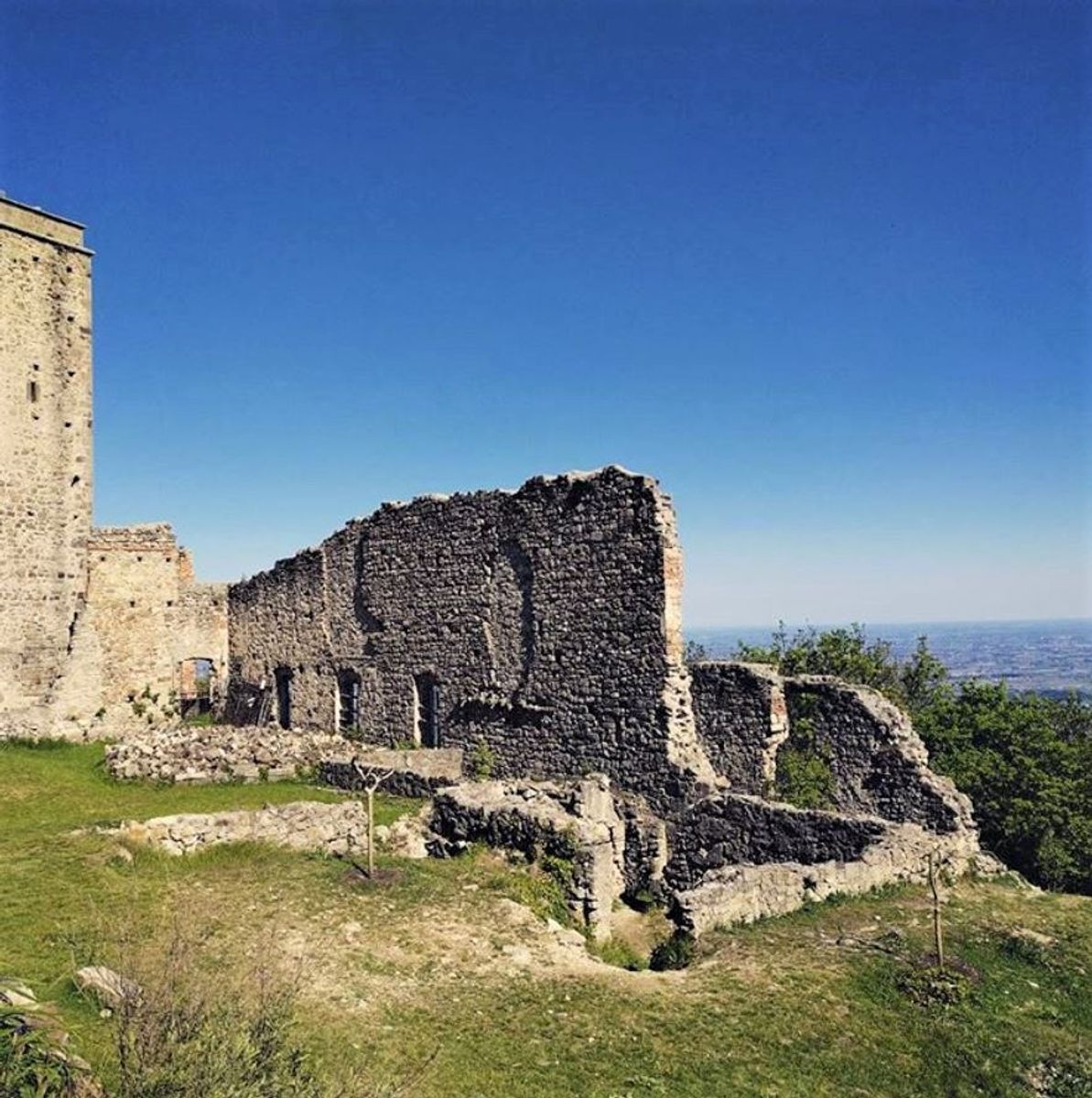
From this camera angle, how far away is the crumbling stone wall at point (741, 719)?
701 inches

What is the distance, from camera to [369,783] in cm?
1872

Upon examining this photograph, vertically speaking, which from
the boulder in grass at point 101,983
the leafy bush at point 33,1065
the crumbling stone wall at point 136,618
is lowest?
the boulder in grass at point 101,983

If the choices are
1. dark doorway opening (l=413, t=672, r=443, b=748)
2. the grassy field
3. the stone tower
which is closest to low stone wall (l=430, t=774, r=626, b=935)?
the grassy field

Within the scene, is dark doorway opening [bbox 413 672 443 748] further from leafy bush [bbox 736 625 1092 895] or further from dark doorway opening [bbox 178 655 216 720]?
leafy bush [bbox 736 625 1092 895]

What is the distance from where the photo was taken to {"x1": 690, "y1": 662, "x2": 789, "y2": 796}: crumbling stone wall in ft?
58.4

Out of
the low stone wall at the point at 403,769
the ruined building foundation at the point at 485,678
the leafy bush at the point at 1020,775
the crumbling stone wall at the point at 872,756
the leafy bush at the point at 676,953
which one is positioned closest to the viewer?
the leafy bush at the point at 676,953

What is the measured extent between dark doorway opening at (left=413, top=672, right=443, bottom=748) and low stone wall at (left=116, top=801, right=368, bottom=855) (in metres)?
6.26

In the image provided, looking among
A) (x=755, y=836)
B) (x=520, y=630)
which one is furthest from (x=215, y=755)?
(x=755, y=836)

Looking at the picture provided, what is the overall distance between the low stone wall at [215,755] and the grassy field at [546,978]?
4975 millimetres

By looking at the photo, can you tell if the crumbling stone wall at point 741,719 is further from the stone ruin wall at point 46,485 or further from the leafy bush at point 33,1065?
the stone ruin wall at point 46,485

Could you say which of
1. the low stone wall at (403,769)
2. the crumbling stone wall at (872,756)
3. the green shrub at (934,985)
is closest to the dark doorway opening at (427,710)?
the low stone wall at (403,769)

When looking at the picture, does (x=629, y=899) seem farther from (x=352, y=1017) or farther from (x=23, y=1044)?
(x=23, y=1044)

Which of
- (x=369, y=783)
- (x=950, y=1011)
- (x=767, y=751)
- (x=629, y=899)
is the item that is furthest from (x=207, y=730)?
(x=950, y=1011)

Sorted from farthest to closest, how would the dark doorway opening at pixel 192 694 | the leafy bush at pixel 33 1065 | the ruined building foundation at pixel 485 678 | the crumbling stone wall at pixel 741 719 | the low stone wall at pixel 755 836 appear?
the dark doorway opening at pixel 192 694, the crumbling stone wall at pixel 741 719, the ruined building foundation at pixel 485 678, the low stone wall at pixel 755 836, the leafy bush at pixel 33 1065
